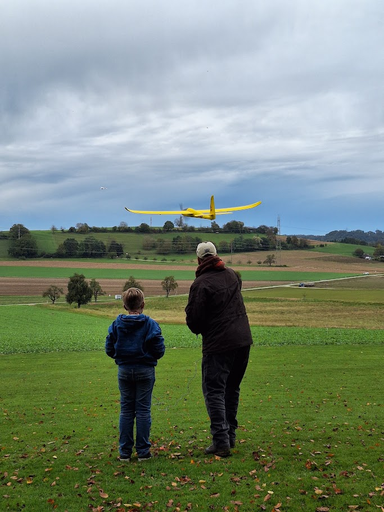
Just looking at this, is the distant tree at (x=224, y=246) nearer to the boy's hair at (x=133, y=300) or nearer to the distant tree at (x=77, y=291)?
the distant tree at (x=77, y=291)

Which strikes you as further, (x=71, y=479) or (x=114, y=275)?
(x=114, y=275)

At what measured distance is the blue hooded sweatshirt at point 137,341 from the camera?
6.31 m

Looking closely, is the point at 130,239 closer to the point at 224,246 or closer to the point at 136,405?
the point at 224,246

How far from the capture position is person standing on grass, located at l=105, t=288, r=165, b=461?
6.32 m

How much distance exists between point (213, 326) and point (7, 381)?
854 centimetres

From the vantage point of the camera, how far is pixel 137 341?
6336mm

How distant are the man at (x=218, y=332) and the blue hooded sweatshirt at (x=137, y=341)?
1.73 feet

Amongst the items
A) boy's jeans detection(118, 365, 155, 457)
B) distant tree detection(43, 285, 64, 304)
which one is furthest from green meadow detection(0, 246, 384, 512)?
distant tree detection(43, 285, 64, 304)

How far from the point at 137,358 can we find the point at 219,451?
1.64 meters

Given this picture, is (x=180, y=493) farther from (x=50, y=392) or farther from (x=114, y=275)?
(x=114, y=275)

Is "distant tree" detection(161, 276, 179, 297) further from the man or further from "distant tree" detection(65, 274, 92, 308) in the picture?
the man

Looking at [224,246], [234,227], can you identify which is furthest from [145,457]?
[234,227]

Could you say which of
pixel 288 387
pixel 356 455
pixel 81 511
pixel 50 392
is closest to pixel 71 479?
pixel 81 511

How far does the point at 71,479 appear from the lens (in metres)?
5.67
